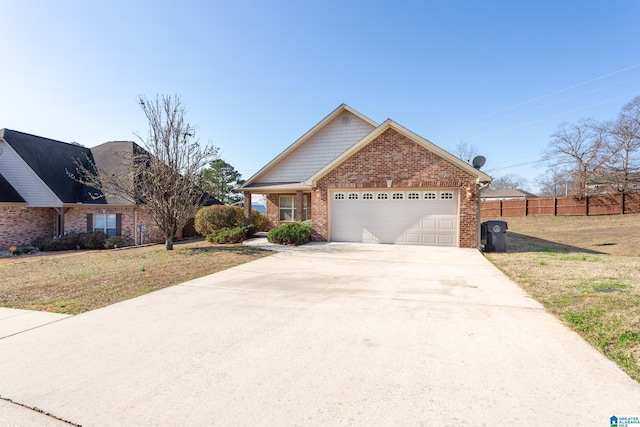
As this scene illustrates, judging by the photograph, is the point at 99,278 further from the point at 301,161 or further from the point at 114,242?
the point at 301,161

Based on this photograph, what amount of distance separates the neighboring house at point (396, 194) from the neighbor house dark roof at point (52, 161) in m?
14.6

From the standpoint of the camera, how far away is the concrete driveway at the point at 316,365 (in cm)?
236

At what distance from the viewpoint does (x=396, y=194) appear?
12602 mm

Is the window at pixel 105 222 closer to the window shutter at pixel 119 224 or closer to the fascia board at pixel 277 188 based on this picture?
the window shutter at pixel 119 224

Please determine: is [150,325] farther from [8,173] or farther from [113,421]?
[8,173]

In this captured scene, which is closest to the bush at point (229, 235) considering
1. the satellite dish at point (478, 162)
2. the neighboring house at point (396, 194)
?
the neighboring house at point (396, 194)

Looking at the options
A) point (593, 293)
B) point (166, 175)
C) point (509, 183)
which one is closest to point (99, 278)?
point (166, 175)

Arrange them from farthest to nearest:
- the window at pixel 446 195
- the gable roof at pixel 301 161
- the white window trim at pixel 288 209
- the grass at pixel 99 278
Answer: the white window trim at pixel 288 209 < the gable roof at pixel 301 161 < the window at pixel 446 195 < the grass at pixel 99 278

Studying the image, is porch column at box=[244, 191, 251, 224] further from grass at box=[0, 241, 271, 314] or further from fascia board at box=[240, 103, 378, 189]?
grass at box=[0, 241, 271, 314]

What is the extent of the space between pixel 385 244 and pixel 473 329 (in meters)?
8.71

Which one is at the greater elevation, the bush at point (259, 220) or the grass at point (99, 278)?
the bush at point (259, 220)

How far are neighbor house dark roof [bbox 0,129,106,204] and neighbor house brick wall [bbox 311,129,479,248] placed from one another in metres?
14.2

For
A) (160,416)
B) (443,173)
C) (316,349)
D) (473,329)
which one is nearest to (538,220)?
(443,173)

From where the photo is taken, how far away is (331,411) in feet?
7.71
